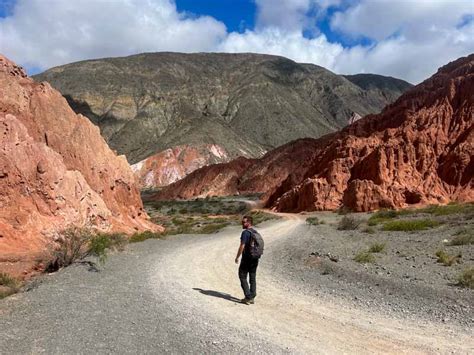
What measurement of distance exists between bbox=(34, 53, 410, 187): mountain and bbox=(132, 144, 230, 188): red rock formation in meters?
0.26

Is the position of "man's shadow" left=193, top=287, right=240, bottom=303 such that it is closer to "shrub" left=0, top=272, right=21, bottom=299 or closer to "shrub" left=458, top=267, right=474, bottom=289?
"shrub" left=0, top=272, right=21, bottom=299

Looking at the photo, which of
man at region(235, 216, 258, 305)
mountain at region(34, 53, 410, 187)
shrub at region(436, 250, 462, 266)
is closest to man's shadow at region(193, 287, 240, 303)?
man at region(235, 216, 258, 305)

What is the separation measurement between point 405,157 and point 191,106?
114994 millimetres

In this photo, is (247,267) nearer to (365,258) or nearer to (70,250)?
(365,258)

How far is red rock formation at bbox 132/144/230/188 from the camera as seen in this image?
385ft

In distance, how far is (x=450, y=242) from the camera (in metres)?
17.9

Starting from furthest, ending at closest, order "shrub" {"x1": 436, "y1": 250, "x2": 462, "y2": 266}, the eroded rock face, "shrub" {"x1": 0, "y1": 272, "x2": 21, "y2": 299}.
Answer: the eroded rock face
"shrub" {"x1": 436, "y1": 250, "x2": 462, "y2": 266}
"shrub" {"x1": 0, "y1": 272, "x2": 21, "y2": 299}

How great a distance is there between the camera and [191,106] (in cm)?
15562

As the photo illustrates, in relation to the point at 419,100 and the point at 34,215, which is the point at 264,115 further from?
the point at 34,215

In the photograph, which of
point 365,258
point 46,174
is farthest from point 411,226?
point 46,174

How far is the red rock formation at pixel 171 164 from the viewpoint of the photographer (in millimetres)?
117438

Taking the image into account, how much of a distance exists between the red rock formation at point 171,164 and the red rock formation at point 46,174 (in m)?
88.6

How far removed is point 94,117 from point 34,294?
14487 cm

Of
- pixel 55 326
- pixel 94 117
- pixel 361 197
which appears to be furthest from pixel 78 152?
pixel 94 117
